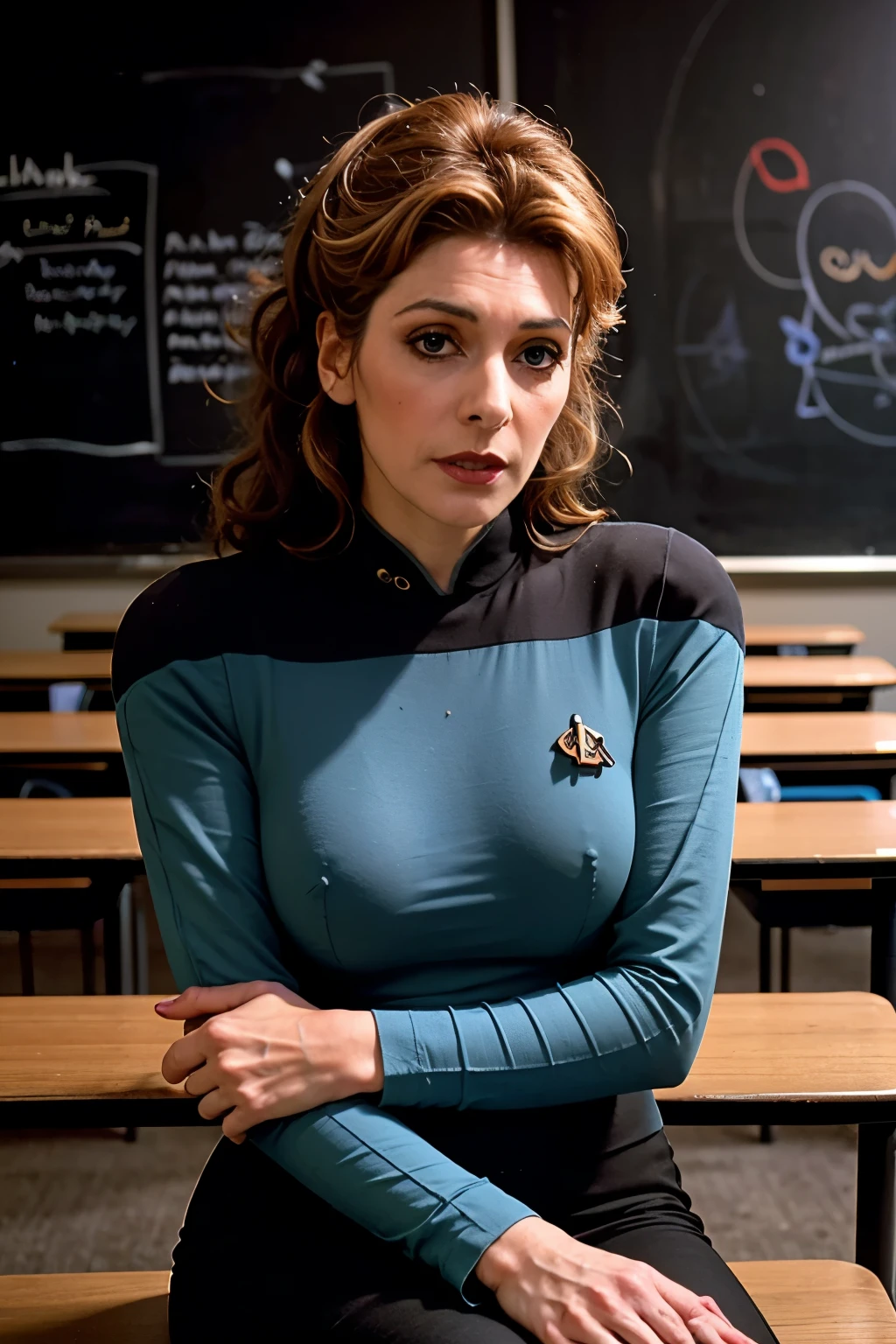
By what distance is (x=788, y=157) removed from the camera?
4.01 metres

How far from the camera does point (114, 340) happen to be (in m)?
4.14

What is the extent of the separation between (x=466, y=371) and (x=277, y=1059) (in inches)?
20.7

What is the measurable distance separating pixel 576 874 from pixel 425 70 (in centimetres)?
366

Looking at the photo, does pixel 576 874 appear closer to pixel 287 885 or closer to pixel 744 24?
pixel 287 885

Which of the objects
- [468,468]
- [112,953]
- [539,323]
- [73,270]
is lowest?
[112,953]

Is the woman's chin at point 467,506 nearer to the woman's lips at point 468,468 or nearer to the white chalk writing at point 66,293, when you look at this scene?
the woman's lips at point 468,468

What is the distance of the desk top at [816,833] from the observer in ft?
5.30

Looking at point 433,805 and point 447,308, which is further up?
point 447,308

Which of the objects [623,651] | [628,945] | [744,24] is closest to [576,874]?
[628,945]

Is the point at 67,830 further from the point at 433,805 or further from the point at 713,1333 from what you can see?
the point at 713,1333

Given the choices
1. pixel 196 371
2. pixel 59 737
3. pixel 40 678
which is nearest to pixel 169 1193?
pixel 59 737

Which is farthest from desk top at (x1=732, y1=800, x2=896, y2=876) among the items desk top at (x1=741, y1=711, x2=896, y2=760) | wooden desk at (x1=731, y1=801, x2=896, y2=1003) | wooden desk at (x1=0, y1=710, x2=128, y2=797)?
wooden desk at (x1=0, y1=710, x2=128, y2=797)

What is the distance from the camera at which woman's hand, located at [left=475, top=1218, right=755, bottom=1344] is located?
796 millimetres

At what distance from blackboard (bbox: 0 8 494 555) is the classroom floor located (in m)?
2.26
